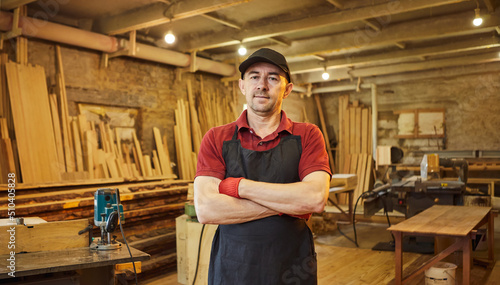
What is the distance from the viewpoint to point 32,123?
18.9ft

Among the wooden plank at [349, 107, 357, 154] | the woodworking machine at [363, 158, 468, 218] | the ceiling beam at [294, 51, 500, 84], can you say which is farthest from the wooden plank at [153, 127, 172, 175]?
the wooden plank at [349, 107, 357, 154]

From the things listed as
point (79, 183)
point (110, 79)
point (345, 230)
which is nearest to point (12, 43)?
point (110, 79)

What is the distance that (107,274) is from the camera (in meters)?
3.00

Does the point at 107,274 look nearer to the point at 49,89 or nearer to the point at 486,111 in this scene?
the point at 49,89

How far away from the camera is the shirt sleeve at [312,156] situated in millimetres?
1939

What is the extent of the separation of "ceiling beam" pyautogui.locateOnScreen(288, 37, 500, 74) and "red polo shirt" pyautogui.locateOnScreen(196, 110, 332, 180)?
701 centimetres

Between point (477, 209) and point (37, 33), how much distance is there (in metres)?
5.87

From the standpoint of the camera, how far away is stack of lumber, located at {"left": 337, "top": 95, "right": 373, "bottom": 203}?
37.3 ft

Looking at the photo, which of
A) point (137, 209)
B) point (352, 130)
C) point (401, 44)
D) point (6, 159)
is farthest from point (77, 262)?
point (352, 130)

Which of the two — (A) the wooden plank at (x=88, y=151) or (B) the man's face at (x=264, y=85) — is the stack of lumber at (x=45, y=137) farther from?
(B) the man's face at (x=264, y=85)

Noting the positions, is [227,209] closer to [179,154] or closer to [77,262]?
[77,262]

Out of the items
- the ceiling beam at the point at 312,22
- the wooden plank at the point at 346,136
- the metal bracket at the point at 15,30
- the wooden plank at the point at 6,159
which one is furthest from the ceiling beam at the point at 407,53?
the wooden plank at the point at 6,159

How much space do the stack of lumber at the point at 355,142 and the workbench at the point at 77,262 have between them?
353 inches

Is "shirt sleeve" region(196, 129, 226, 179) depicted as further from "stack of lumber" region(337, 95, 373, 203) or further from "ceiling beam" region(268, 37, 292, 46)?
"stack of lumber" region(337, 95, 373, 203)
